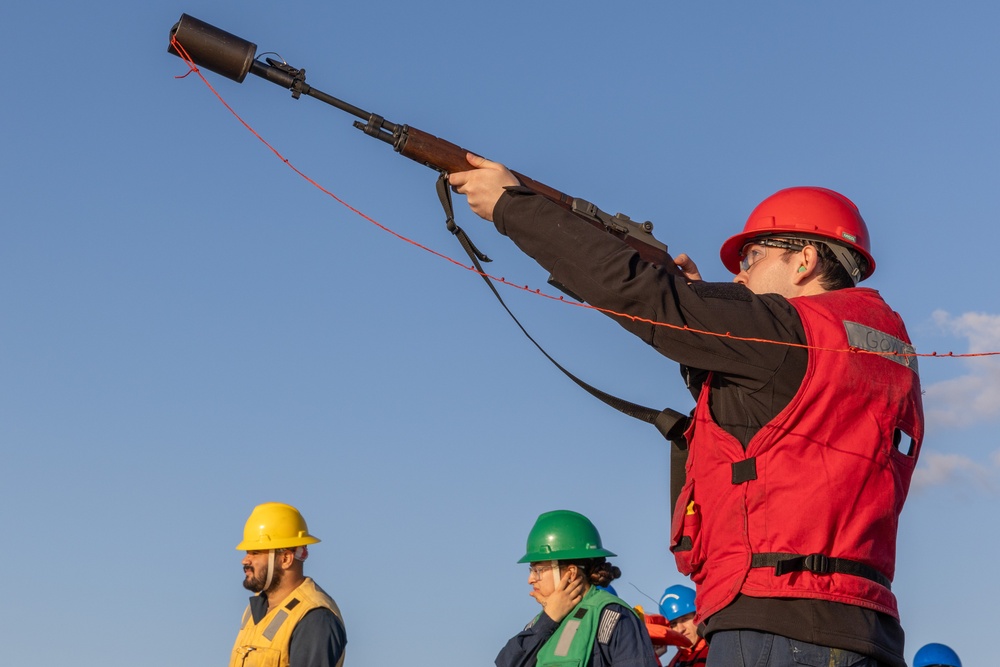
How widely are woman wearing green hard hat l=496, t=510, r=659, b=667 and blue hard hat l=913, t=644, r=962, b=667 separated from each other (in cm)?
438

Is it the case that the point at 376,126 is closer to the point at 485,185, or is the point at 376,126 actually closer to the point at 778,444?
the point at 485,185

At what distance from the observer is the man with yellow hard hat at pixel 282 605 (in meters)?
9.25

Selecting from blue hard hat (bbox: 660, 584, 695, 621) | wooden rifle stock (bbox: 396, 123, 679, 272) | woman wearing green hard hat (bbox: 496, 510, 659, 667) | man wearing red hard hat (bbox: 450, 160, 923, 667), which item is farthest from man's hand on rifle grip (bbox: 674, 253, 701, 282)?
blue hard hat (bbox: 660, 584, 695, 621)

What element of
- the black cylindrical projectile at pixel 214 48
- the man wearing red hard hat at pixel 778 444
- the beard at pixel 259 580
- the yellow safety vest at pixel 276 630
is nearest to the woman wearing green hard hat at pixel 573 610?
the yellow safety vest at pixel 276 630

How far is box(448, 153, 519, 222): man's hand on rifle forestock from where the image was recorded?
5.07 m

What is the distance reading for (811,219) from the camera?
5.20m


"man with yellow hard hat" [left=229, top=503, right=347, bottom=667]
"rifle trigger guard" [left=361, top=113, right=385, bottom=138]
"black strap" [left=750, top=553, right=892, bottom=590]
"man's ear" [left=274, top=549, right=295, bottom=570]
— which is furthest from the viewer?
"man's ear" [left=274, top=549, right=295, bottom=570]

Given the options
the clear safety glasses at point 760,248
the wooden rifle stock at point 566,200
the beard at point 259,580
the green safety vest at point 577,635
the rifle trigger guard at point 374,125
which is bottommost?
the green safety vest at point 577,635

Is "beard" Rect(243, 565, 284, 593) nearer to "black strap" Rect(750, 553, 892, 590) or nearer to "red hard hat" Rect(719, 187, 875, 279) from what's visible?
"red hard hat" Rect(719, 187, 875, 279)

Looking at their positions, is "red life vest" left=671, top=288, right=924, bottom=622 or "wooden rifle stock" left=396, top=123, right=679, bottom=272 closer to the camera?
"red life vest" left=671, top=288, right=924, bottom=622

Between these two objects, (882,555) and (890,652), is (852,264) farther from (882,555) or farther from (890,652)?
(890,652)

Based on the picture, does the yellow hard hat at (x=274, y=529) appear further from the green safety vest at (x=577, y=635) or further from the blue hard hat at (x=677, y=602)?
the blue hard hat at (x=677, y=602)

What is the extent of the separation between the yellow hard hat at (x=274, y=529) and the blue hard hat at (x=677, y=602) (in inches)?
147

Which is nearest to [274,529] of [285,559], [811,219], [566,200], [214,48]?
[285,559]
